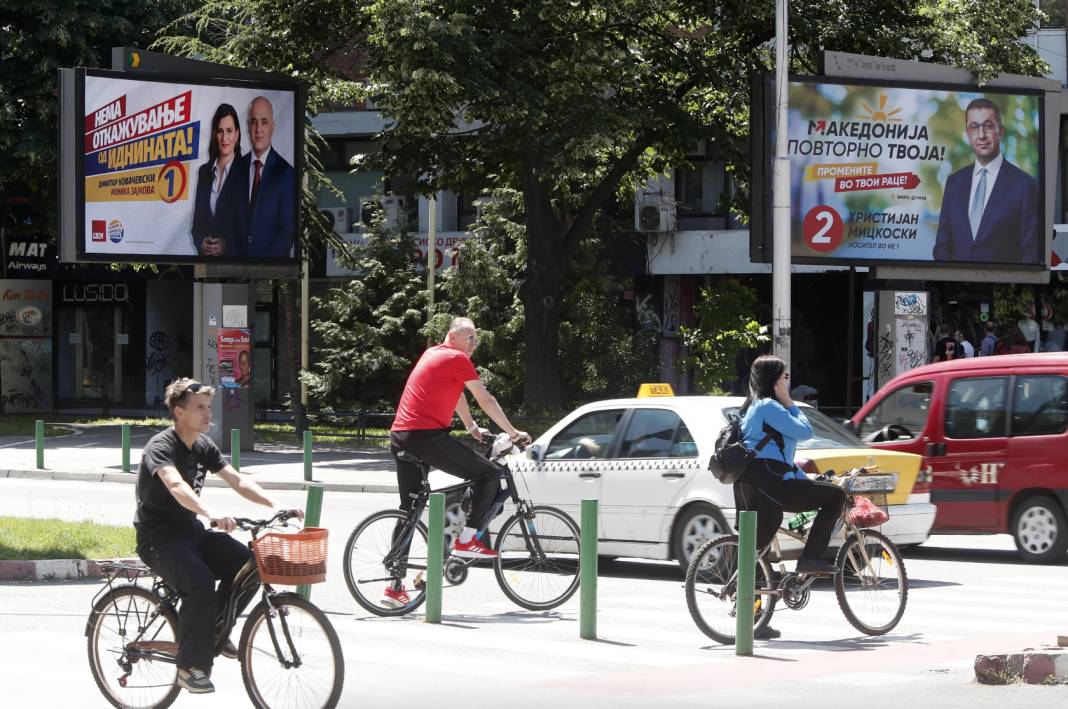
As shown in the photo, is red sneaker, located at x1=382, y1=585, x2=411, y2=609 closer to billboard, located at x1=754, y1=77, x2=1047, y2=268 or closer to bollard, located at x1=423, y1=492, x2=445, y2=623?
bollard, located at x1=423, y1=492, x2=445, y2=623

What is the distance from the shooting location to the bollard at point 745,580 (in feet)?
31.2

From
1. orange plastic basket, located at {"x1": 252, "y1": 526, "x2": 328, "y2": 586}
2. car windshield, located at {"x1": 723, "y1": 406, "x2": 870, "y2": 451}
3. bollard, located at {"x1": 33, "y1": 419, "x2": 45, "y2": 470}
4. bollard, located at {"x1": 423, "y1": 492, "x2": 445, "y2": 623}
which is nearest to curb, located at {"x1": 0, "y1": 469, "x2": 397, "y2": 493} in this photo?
bollard, located at {"x1": 33, "y1": 419, "x2": 45, "y2": 470}

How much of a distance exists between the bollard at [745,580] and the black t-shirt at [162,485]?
11.0 ft

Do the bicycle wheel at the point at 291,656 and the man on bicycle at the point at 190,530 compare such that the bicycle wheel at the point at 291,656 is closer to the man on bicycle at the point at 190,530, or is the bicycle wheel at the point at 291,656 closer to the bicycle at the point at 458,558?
the man on bicycle at the point at 190,530

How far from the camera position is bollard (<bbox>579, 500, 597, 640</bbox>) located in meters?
10.1

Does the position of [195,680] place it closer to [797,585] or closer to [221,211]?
[797,585]

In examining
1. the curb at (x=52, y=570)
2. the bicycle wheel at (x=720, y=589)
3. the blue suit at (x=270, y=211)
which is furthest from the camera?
the blue suit at (x=270, y=211)

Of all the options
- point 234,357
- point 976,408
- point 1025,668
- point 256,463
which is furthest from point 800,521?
point 234,357

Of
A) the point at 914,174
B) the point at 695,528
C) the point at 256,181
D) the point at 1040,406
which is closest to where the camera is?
the point at 695,528

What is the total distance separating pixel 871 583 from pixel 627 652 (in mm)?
1651

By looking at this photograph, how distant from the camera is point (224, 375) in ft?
89.4

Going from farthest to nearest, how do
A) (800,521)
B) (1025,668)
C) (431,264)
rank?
(431,264) < (800,521) < (1025,668)

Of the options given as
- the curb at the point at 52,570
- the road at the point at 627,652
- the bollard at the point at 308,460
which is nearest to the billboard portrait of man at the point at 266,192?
the bollard at the point at 308,460

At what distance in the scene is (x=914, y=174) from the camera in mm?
25578
